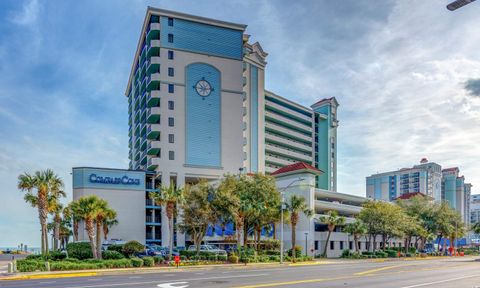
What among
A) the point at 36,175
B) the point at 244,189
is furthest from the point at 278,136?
the point at 36,175

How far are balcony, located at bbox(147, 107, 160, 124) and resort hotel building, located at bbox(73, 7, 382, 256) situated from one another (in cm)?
18

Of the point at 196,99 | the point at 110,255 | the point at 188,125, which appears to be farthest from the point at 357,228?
the point at 196,99

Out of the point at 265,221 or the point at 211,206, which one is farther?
the point at 265,221

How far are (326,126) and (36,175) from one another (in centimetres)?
9294

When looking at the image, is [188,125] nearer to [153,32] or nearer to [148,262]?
[153,32]

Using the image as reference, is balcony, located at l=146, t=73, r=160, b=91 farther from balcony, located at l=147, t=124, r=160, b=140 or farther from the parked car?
the parked car

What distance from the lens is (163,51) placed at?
81438mm

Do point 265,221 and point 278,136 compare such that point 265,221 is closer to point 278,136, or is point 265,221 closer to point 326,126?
point 278,136

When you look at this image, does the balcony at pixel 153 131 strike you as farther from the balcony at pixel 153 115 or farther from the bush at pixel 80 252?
the bush at pixel 80 252

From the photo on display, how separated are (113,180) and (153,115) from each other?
550 inches

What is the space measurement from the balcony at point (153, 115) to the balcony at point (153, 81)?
14.2ft

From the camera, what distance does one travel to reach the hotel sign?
74.4 metres

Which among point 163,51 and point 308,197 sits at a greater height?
point 163,51

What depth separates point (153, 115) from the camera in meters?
80.7
